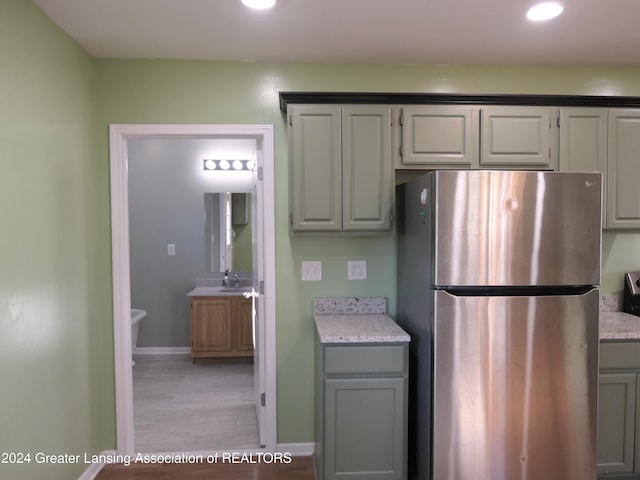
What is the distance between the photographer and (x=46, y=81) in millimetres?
1989

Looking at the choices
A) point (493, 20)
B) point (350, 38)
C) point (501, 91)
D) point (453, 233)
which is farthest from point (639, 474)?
point (350, 38)

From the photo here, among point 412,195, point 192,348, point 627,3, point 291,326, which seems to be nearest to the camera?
point 627,3

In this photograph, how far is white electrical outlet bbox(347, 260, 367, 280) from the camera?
270 centimetres

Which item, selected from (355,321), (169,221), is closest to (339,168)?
(355,321)

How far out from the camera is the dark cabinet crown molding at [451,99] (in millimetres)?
2385

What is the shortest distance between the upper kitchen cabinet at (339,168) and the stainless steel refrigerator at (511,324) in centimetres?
44

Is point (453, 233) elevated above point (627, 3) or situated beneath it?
situated beneath

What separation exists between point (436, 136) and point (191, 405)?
279 centimetres

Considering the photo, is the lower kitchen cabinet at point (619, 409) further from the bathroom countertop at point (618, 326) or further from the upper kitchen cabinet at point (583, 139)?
the upper kitchen cabinet at point (583, 139)

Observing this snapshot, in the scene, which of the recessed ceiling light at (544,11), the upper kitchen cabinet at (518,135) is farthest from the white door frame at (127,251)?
the recessed ceiling light at (544,11)

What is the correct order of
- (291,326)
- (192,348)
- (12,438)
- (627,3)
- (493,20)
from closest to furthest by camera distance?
(12,438), (627,3), (493,20), (291,326), (192,348)

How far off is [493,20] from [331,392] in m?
2.03

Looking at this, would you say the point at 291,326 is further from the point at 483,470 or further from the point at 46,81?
the point at 46,81

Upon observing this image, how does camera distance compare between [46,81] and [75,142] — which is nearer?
[46,81]
